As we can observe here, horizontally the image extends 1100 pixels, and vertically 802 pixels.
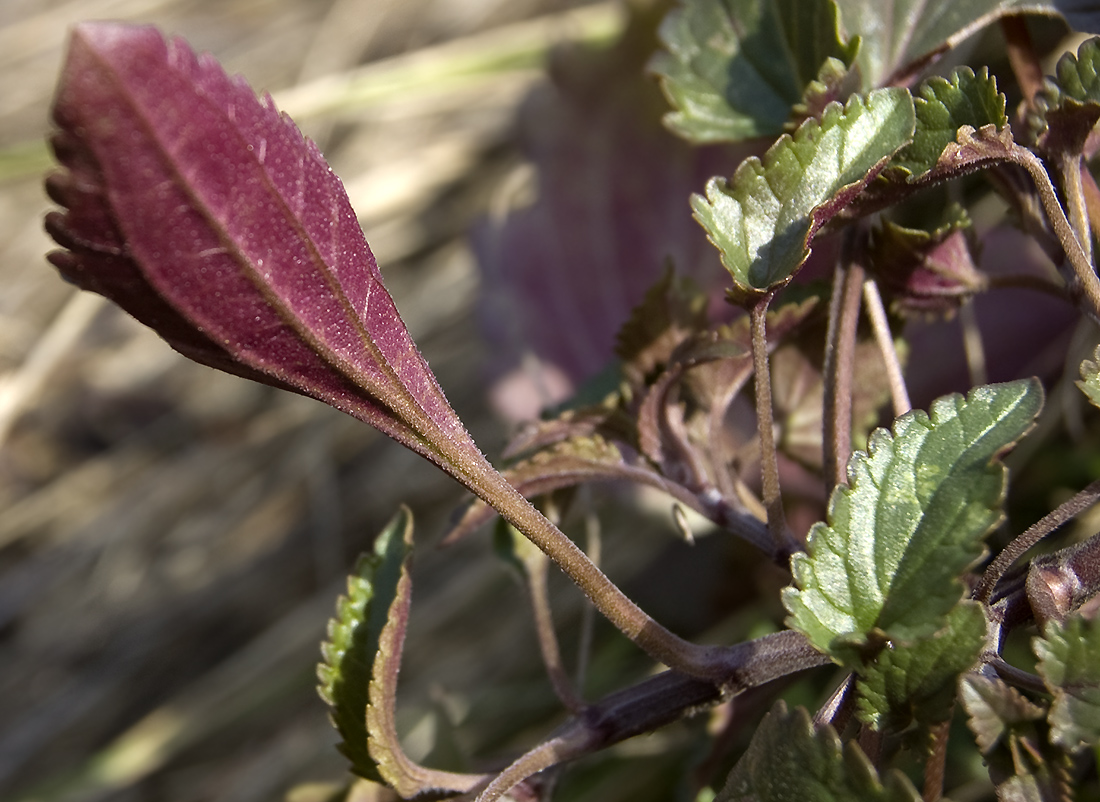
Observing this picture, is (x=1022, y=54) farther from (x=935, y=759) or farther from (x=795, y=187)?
(x=935, y=759)

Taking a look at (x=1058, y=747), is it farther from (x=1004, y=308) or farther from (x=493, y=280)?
(x=493, y=280)

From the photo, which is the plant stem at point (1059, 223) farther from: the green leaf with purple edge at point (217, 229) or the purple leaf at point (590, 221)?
the purple leaf at point (590, 221)

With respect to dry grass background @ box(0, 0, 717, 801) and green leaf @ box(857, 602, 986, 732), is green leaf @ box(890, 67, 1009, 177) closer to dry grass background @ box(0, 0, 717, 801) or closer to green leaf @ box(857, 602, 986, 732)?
green leaf @ box(857, 602, 986, 732)

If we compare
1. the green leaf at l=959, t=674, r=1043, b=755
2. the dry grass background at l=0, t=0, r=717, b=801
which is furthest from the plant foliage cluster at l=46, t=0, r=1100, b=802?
the dry grass background at l=0, t=0, r=717, b=801

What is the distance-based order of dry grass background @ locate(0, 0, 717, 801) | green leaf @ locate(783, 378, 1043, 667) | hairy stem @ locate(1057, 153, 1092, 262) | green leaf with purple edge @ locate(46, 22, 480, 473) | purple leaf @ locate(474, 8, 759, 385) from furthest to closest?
1. dry grass background @ locate(0, 0, 717, 801)
2. purple leaf @ locate(474, 8, 759, 385)
3. hairy stem @ locate(1057, 153, 1092, 262)
4. green leaf @ locate(783, 378, 1043, 667)
5. green leaf with purple edge @ locate(46, 22, 480, 473)

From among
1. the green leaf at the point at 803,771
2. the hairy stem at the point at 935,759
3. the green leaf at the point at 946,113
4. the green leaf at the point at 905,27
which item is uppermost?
→ the green leaf at the point at 905,27

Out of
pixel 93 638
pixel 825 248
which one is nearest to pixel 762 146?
pixel 825 248

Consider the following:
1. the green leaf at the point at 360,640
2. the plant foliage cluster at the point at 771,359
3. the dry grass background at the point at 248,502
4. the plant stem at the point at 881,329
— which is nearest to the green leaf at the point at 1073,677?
the plant foliage cluster at the point at 771,359
